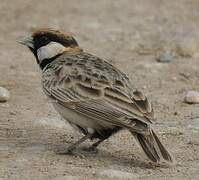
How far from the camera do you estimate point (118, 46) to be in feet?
46.6

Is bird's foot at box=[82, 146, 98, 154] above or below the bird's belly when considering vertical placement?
below

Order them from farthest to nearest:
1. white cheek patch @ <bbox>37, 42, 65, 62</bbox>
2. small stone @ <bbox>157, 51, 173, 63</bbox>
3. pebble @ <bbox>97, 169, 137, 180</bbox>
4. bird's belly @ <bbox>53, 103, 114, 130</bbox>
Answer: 1. small stone @ <bbox>157, 51, 173, 63</bbox>
2. white cheek patch @ <bbox>37, 42, 65, 62</bbox>
3. bird's belly @ <bbox>53, 103, 114, 130</bbox>
4. pebble @ <bbox>97, 169, 137, 180</bbox>

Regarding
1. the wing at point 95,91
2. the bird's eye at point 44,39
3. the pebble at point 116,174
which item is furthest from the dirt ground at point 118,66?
the bird's eye at point 44,39

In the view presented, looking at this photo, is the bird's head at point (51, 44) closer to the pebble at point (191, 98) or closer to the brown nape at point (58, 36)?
the brown nape at point (58, 36)

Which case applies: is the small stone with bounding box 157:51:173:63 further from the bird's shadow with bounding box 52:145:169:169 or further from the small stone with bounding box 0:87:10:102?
the bird's shadow with bounding box 52:145:169:169

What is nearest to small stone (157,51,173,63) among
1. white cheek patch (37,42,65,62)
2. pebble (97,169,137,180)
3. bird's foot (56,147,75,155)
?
white cheek patch (37,42,65,62)

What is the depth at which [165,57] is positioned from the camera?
1341 cm

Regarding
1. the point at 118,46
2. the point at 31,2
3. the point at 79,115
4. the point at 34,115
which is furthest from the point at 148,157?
the point at 31,2

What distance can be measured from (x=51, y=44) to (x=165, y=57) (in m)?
4.01

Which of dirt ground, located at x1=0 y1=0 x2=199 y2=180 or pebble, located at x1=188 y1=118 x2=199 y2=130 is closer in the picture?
dirt ground, located at x1=0 y1=0 x2=199 y2=180

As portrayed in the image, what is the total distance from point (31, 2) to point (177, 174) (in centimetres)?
869

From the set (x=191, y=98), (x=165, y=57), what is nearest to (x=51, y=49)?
(x=191, y=98)

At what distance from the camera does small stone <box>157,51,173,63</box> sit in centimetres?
1336

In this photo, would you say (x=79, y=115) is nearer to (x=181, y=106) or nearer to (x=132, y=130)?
(x=132, y=130)
